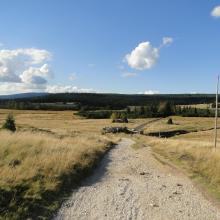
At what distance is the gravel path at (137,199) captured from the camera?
31.9ft

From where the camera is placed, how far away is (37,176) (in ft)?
41.7

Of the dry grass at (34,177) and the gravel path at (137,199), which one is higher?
the dry grass at (34,177)

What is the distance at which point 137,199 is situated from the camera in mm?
11516

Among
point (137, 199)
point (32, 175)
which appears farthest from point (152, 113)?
point (137, 199)

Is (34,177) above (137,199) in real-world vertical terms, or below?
above

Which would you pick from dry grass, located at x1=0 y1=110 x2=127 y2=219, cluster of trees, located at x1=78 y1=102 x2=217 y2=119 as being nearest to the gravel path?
dry grass, located at x1=0 y1=110 x2=127 y2=219

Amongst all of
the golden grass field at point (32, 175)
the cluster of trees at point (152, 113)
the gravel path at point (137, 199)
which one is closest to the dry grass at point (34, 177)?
the golden grass field at point (32, 175)

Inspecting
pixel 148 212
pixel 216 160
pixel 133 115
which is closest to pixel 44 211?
pixel 148 212

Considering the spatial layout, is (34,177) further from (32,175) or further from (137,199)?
(137,199)

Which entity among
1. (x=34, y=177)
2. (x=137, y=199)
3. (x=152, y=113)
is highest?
(x=34, y=177)

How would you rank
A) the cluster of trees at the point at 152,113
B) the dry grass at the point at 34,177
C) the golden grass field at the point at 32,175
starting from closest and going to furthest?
the dry grass at the point at 34,177
the golden grass field at the point at 32,175
the cluster of trees at the point at 152,113

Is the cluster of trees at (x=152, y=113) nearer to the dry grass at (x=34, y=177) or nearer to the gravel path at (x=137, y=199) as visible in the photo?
the dry grass at (x=34, y=177)

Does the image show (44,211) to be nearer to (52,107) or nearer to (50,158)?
(50,158)

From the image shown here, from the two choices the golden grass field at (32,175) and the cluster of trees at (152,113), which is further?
→ the cluster of trees at (152,113)
